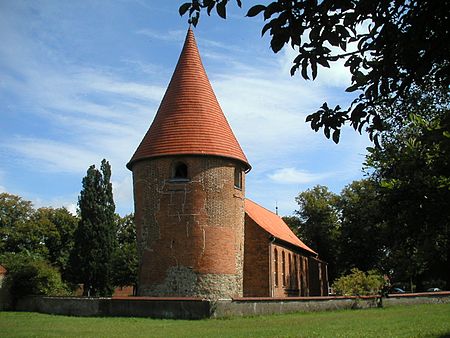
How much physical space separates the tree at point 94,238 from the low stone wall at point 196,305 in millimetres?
6754

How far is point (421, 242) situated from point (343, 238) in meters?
40.1

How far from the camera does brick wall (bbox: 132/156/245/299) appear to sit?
22.7m

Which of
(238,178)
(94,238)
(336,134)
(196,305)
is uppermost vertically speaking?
(238,178)

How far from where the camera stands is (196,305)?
18938 mm

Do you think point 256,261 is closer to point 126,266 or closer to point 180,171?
point 180,171

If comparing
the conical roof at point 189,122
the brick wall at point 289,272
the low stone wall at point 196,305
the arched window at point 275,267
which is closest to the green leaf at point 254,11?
the low stone wall at point 196,305

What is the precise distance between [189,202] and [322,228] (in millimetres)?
27096

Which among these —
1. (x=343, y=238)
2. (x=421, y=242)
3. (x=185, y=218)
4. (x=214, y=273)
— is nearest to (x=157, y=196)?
(x=185, y=218)

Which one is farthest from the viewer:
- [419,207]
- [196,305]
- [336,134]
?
[196,305]

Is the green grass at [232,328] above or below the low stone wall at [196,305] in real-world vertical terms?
below

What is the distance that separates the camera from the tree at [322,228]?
47656 mm

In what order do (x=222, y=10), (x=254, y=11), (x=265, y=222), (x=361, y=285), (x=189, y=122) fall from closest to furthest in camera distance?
(x=254, y=11) → (x=222, y=10) → (x=189, y=122) → (x=361, y=285) → (x=265, y=222)

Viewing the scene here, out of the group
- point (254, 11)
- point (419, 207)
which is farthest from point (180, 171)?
point (254, 11)

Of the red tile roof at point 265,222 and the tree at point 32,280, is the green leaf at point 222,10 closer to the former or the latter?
the red tile roof at point 265,222
